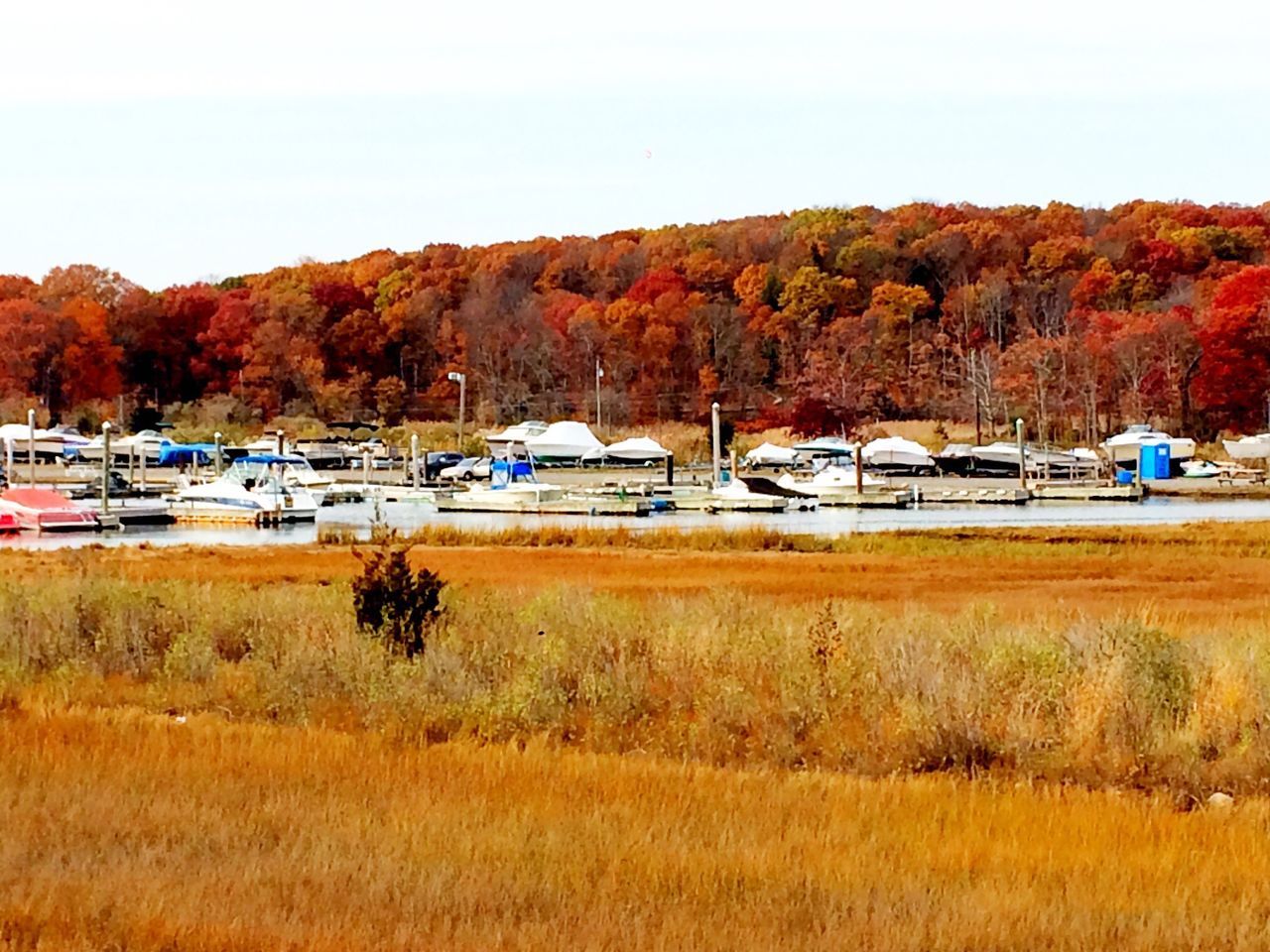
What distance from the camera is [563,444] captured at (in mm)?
102312

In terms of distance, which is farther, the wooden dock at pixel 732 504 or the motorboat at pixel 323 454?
the motorboat at pixel 323 454

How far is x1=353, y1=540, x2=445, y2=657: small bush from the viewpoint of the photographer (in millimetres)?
17656

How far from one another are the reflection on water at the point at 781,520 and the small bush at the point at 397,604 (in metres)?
32.6

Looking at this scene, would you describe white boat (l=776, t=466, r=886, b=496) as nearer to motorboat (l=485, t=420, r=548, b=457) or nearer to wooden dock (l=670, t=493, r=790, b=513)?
wooden dock (l=670, t=493, r=790, b=513)

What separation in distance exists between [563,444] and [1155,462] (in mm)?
32622

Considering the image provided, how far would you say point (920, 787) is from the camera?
12.2m

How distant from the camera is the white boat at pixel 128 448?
97.4 m

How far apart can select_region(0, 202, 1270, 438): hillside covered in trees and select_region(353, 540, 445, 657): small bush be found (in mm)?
88529

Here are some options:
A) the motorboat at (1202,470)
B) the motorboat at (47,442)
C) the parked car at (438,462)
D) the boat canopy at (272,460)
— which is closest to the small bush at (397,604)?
the boat canopy at (272,460)

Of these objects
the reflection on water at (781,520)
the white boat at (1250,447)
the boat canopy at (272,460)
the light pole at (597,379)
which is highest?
the light pole at (597,379)

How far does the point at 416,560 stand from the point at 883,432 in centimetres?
7197

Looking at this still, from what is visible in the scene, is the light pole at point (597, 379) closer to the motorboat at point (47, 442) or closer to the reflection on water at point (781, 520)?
the motorboat at point (47, 442)

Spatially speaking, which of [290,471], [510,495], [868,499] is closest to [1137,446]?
[868,499]

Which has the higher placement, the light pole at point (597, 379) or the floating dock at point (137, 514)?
the light pole at point (597, 379)
